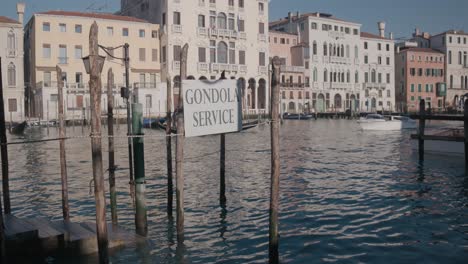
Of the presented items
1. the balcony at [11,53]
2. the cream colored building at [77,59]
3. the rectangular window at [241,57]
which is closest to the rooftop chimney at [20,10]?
the cream colored building at [77,59]

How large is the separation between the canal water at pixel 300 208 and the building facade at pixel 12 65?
25.4 metres

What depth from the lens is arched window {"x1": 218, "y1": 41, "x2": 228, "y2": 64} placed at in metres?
47.3

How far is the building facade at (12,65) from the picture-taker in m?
39.9

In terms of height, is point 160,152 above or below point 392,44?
below

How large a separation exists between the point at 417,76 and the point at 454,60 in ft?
20.6

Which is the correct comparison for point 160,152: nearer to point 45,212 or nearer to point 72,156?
point 72,156

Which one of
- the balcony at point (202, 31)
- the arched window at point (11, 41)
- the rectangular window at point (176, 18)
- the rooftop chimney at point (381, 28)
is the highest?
the rooftop chimney at point (381, 28)

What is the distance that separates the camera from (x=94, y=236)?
254 inches

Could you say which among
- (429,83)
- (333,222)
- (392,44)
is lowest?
(333,222)

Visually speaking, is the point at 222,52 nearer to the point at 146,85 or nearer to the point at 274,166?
the point at 146,85

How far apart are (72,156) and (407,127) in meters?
25.6

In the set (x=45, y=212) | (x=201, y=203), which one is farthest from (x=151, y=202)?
(x=45, y=212)

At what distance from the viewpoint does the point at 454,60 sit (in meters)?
64.9

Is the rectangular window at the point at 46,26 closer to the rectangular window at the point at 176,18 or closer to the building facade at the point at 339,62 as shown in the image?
the rectangular window at the point at 176,18
